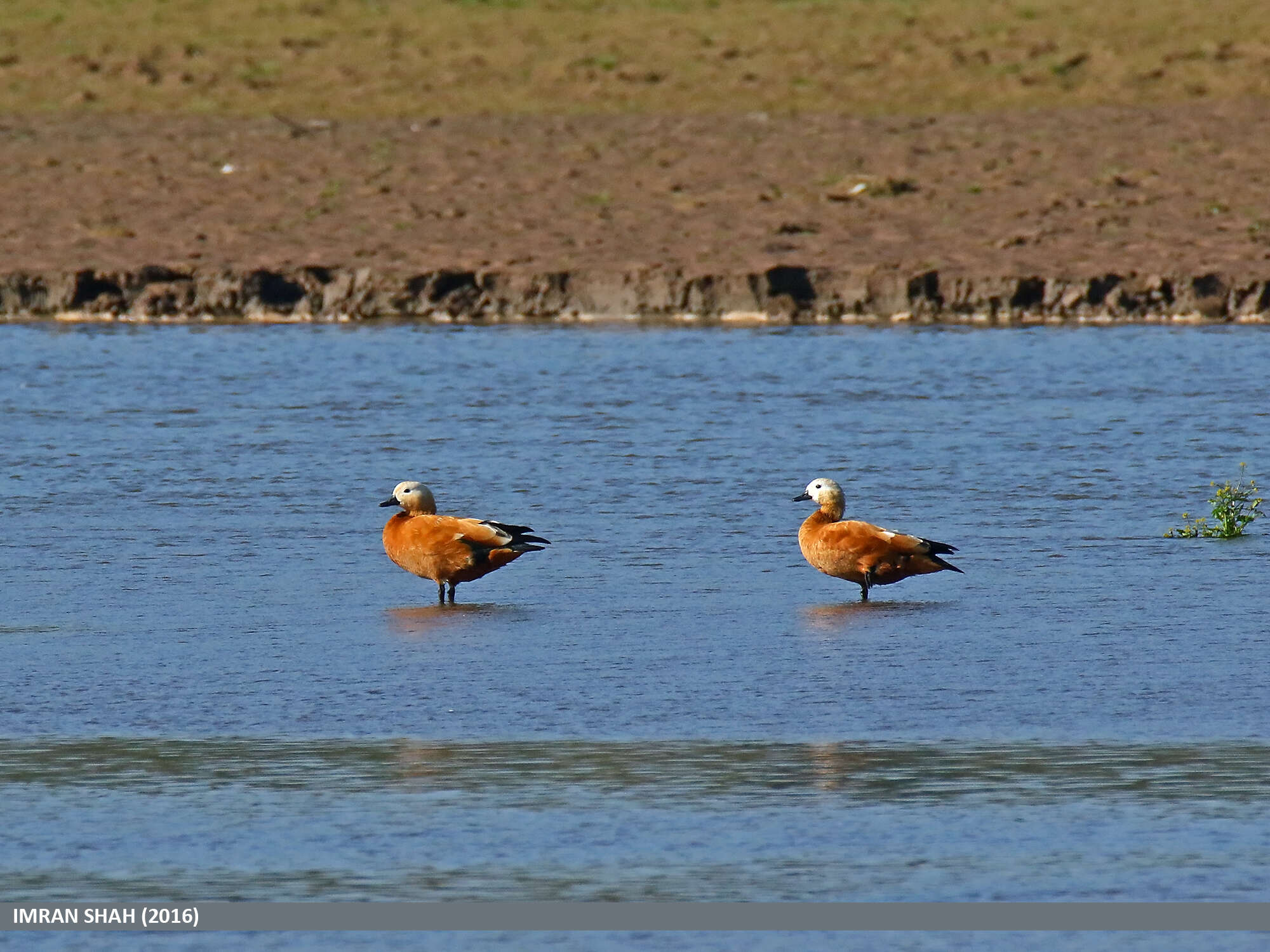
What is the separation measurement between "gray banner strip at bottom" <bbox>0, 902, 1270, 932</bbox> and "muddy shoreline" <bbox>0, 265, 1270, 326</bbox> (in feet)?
59.1

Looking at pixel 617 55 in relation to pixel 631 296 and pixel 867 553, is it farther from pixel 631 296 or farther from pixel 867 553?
pixel 867 553

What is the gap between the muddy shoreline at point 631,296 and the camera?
23875 mm

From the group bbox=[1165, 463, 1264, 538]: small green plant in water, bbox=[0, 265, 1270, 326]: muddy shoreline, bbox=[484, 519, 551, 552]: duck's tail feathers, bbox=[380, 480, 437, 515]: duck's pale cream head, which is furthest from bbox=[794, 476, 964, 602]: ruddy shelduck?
bbox=[0, 265, 1270, 326]: muddy shoreline

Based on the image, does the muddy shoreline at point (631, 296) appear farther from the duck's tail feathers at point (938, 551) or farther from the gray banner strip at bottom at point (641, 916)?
the gray banner strip at bottom at point (641, 916)

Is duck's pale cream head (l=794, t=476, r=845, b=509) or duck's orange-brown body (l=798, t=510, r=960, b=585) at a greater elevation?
duck's pale cream head (l=794, t=476, r=845, b=509)

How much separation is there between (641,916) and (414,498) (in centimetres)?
569

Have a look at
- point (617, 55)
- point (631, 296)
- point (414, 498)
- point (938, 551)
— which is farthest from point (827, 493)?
point (617, 55)

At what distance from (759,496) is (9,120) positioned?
22951 millimetres

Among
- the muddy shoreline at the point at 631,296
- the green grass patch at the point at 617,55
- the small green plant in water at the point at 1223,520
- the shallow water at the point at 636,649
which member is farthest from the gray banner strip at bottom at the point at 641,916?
the green grass patch at the point at 617,55

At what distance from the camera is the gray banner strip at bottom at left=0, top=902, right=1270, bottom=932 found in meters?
5.95

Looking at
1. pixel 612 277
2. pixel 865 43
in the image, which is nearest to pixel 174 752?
pixel 612 277

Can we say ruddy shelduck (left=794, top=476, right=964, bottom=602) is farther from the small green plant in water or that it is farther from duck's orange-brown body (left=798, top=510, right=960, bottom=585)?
the small green plant in water

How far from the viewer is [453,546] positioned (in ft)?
36.0

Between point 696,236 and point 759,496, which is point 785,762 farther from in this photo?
point 696,236
